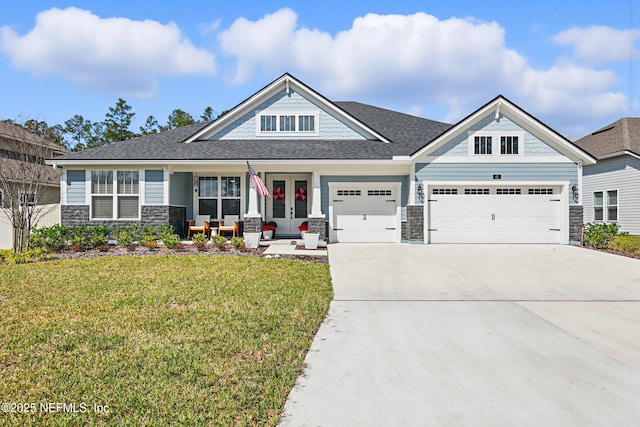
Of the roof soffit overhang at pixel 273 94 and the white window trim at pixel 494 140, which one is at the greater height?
the roof soffit overhang at pixel 273 94

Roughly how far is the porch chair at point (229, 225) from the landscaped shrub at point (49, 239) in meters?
5.40

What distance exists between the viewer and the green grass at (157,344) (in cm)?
318

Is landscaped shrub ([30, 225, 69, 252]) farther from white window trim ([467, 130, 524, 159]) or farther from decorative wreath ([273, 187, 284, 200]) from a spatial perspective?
white window trim ([467, 130, 524, 159])

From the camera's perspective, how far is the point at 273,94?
1653cm

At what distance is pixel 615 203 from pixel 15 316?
2085 cm

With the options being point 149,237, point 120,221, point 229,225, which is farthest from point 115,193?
point 229,225

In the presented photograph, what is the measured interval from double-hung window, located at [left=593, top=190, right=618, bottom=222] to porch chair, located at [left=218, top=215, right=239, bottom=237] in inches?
645

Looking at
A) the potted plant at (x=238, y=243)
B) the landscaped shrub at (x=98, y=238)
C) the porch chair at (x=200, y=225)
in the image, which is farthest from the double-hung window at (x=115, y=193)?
the potted plant at (x=238, y=243)

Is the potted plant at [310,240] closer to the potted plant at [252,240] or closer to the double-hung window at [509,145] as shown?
the potted plant at [252,240]

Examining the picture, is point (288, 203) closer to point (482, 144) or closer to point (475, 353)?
point (482, 144)

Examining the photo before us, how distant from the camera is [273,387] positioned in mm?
3506

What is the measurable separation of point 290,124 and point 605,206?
14.6 m

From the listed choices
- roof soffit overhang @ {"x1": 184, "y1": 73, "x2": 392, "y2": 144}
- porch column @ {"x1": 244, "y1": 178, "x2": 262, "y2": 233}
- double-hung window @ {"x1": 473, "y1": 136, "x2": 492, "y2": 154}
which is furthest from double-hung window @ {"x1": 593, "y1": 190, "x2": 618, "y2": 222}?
porch column @ {"x1": 244, "y1": 178, "x2": 262, "y2": 233}

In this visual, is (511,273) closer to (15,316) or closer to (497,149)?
(497,149)
